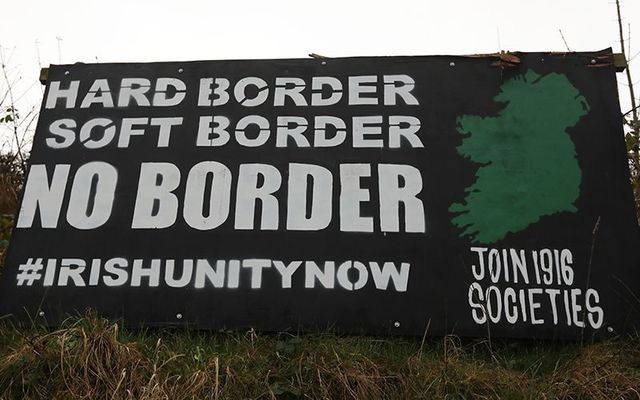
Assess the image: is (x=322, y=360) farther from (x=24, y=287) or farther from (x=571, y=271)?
(x=24, y=287)

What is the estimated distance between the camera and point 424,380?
3582mm

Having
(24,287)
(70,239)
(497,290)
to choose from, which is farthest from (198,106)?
(497,290)

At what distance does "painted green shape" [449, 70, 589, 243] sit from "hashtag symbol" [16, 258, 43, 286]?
2751 millimetres

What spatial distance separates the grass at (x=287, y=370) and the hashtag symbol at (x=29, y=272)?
53cm

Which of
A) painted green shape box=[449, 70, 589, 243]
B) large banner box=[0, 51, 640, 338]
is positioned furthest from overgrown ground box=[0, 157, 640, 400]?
painted green shape box=[449, 70, 589, 243]

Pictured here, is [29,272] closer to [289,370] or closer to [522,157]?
[289,370]

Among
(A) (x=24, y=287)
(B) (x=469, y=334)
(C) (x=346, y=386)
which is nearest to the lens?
(C) (x=346, y=386)

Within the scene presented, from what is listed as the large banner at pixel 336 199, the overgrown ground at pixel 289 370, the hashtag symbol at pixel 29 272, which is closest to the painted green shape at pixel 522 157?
the large banner at pixel 336 199

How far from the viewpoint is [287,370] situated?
365cm

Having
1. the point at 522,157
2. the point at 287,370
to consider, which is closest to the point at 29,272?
the point at 287,370

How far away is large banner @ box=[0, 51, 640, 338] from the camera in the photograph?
14.1 ft

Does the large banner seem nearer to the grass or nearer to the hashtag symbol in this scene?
the hashtag symbol

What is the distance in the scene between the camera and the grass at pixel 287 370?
11.5ft

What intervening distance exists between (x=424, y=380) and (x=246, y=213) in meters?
1.69
